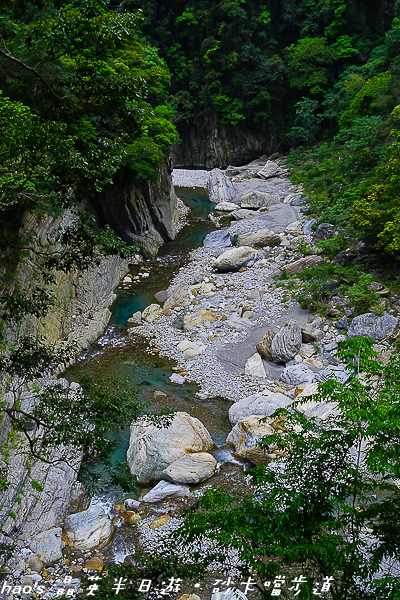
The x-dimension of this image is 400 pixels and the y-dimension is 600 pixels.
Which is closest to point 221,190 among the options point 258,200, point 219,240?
point 258,200

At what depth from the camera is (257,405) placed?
10.1m

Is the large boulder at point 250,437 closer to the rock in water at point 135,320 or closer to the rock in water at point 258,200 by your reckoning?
the rock in water at point 135,320

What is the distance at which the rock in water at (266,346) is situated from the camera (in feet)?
40.3

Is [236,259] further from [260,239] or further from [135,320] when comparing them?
[135,320]

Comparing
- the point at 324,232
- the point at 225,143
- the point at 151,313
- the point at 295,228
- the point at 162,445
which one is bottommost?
the point at 295,228

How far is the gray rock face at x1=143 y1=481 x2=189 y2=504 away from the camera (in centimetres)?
815

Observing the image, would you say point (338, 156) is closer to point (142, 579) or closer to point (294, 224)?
point (294, 224)

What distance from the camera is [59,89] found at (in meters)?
5.79

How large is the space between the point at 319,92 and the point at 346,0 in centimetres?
621

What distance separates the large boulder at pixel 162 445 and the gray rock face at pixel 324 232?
11013 mm

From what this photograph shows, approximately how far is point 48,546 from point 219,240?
52.1ft

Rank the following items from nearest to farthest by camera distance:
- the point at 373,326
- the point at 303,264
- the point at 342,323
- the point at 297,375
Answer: the point at 297,375 < the point at 373,326 < the point at 342,323 < the point at 303,264

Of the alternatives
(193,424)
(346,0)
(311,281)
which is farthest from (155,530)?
(346,0)

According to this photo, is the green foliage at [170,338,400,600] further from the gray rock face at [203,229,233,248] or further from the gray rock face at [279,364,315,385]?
the gray rock face at [203,229,233,248]
